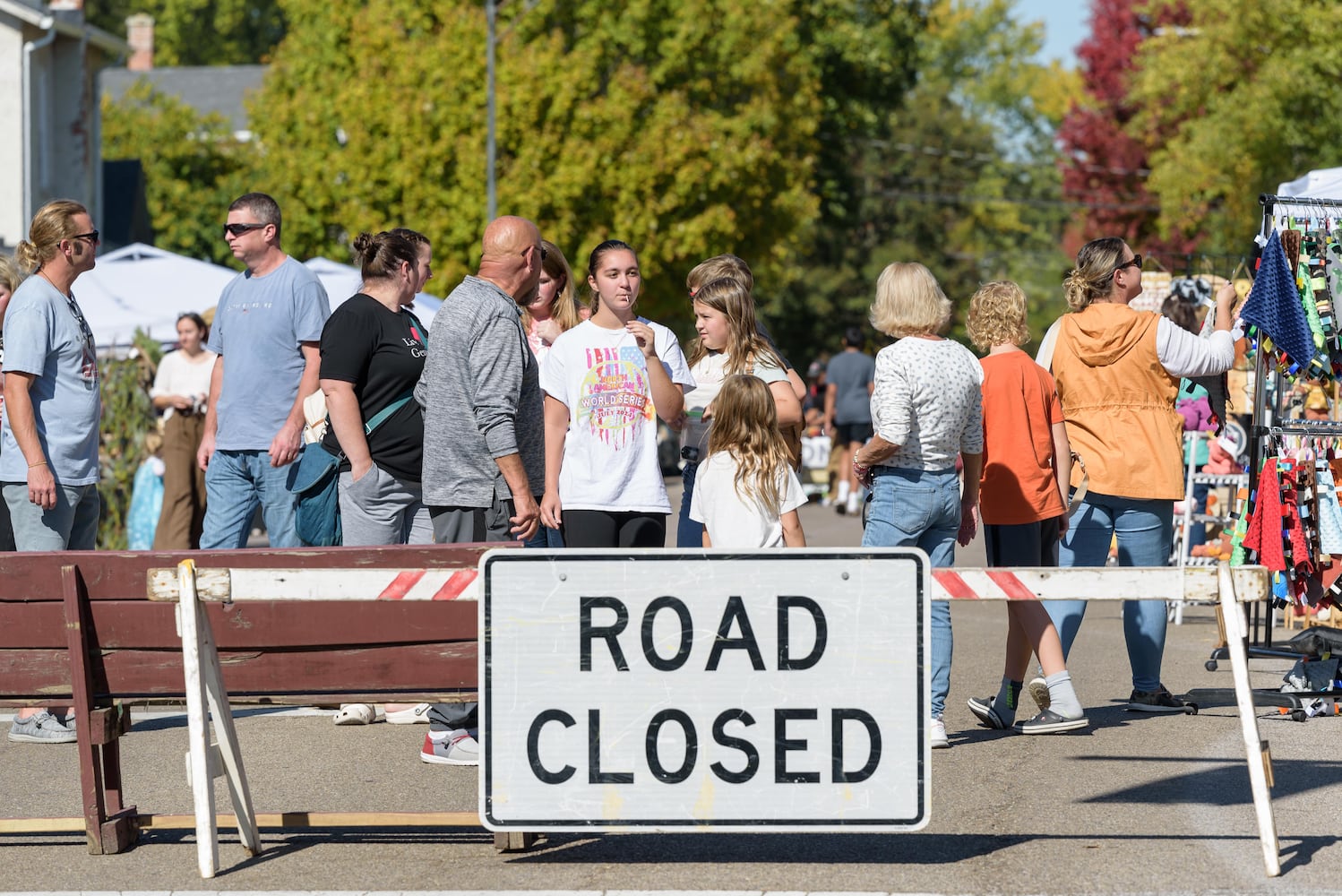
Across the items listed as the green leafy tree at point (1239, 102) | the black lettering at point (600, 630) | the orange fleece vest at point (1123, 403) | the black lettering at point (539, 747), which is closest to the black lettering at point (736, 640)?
the black lettering at point (600, 630)

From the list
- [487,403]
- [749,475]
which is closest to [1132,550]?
[749,475]

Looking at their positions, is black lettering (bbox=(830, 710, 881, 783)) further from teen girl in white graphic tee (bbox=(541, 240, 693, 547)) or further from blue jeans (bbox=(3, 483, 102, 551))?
blue jeans (bbox=(3, 483, 102, 551))

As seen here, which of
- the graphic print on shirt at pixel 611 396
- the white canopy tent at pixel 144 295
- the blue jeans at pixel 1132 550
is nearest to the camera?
the graphic print on shirt at pixel 611 396

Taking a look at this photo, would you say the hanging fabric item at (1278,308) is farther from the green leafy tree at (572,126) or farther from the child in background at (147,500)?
the green leafy tree at (572,126)

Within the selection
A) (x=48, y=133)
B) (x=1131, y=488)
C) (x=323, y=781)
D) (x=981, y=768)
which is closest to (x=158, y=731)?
(x=323, y=781)

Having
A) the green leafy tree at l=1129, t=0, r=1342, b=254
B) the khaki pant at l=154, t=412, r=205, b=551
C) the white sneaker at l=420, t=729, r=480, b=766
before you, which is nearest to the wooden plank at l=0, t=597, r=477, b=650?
the white sneaker at l=420, t=729, r=480, b=766

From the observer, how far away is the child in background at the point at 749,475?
22.3 feet

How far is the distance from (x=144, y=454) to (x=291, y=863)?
10.3 metres

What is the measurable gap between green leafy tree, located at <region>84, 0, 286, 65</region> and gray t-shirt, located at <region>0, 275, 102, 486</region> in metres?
71.7

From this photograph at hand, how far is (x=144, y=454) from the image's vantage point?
593 inches

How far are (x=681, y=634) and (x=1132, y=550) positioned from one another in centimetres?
343

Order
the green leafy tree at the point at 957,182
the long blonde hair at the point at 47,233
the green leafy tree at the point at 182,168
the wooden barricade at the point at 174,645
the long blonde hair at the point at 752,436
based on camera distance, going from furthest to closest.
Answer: the green leafy tree at the point at 957,182, the green leafy tree at the point at 182,168, the long blonde hair at the point at 47,233, the long blonde hair at the point at 752,436, the wooden barricade at the point at 174,645

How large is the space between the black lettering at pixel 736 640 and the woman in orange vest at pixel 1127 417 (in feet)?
10.3

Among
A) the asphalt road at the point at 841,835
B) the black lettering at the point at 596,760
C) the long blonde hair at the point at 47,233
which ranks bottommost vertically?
the asphalt road at the point at 841,835
